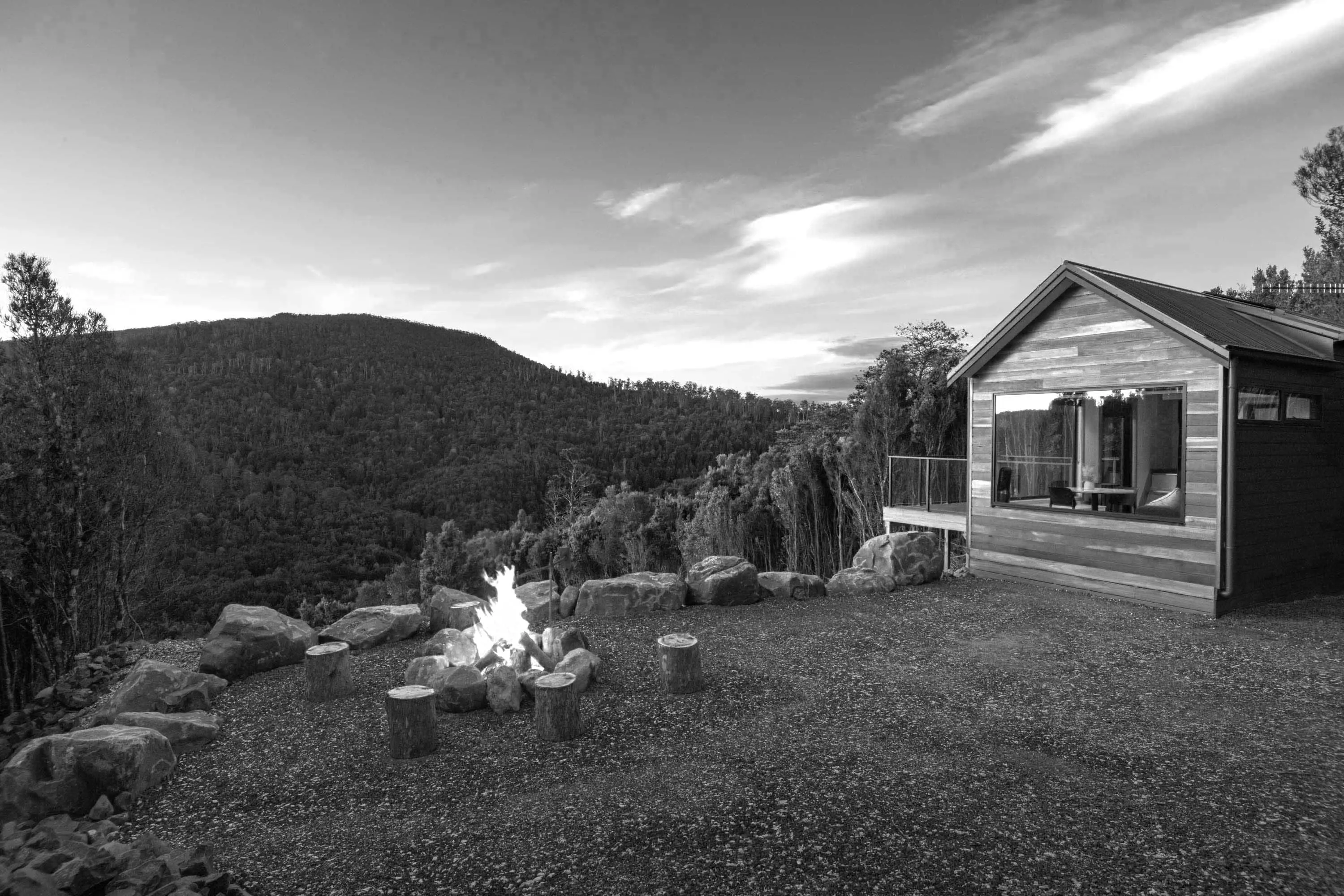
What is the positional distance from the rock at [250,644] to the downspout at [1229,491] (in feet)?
31.9

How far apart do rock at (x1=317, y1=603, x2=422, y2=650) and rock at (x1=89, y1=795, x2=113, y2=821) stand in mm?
2946

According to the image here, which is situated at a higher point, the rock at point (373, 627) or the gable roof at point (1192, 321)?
the gable roof at point (1192, 321)

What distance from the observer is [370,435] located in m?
39.8

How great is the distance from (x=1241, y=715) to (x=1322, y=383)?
6.41 meters

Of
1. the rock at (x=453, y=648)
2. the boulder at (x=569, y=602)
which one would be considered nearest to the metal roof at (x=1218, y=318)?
the boulder at (x=569, y=602)

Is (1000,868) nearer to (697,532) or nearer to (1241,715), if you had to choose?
(1241,715)

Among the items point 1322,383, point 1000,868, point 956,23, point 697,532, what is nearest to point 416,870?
point 1000,868

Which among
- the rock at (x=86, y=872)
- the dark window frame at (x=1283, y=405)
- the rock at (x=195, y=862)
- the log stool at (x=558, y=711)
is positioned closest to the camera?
the rock at (x=86, y=872)

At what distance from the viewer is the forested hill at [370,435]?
102ft

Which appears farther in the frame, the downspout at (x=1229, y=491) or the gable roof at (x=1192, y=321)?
the gable roof at (x=1192, y=321)

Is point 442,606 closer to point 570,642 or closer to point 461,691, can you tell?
point 570,642

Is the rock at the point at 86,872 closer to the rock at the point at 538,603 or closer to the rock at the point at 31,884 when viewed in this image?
the rock at the point at 31,884

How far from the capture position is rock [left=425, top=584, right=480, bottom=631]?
703 cm

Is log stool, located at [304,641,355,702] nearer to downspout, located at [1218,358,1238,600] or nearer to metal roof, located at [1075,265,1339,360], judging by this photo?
downspout, located at [1218,358,1238,600]
